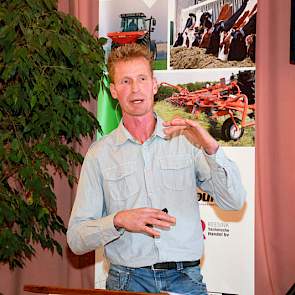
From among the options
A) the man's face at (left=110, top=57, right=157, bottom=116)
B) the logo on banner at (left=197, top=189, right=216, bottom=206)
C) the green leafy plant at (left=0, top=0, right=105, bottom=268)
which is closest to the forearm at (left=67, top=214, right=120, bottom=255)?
the man's face at (left=110, top=57, right=157, bottom=116)

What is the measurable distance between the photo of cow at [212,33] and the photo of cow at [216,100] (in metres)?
0.06

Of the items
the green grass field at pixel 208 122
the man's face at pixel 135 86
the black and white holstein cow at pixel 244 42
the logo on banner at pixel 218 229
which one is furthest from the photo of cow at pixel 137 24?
the man's face at pixel 135 86

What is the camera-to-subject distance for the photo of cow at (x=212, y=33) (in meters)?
3.06

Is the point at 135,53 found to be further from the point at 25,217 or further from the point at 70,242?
the point at 25,217

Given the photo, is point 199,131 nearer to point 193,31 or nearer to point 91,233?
point 91,233

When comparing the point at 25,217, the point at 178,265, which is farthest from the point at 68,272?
the point at 178,265

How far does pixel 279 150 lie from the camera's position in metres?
3.01

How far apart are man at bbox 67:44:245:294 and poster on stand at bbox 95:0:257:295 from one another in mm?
1090

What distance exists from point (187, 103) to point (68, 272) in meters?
1.33

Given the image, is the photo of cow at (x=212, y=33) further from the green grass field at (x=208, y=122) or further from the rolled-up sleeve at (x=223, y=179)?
the rolled-up sleeve at (x=223, y=179)

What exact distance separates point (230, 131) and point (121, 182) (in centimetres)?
132

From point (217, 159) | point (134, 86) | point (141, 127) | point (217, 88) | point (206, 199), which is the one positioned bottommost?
point (206, 199)

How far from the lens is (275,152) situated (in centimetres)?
303

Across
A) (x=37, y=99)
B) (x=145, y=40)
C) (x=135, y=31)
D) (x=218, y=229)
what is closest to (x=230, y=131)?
(x=218, y=229)
